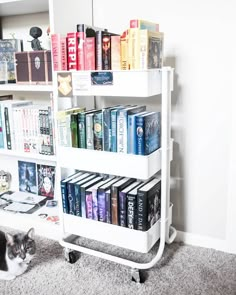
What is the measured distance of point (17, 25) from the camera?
1.96 metres

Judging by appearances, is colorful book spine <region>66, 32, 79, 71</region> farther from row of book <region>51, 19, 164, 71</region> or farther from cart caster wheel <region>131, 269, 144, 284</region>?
cart caster wheel <region>131, 269, 144, 284</region>

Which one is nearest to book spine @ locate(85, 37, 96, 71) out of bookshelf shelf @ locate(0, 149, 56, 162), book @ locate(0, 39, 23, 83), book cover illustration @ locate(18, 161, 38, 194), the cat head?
bookshelf shelf @ locate(0, 149, 56, 162)

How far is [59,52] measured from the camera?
1432 millimetres

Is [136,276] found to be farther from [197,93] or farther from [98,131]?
[197,93]

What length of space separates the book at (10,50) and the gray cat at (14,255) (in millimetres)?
873

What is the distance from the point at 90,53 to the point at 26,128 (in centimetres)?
62

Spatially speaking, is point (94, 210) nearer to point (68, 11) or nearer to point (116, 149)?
point (116, 149)

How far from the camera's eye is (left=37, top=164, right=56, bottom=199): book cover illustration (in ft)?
6.60

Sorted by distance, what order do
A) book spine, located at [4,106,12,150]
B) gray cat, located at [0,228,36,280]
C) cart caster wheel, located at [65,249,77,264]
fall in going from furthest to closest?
book spine, located at [4,106,12,150]
cart caster wheel, located at [65,249,77,264]
gray cat, located at [0,228,36,280]

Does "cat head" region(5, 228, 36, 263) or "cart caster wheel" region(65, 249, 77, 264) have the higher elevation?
"cat head" region(5, 228, 36, 263)

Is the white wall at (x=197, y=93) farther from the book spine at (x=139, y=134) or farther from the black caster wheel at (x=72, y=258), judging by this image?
the black caster wheel at (x=72, y=258)

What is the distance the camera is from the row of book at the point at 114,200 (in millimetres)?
1400

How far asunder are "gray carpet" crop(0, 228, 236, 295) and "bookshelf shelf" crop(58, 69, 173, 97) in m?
0.79

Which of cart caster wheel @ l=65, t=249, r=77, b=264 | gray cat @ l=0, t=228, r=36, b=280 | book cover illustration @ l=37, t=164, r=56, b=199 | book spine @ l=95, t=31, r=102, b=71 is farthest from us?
book cover illustration @ l=37, t=164, r=56, b=199
